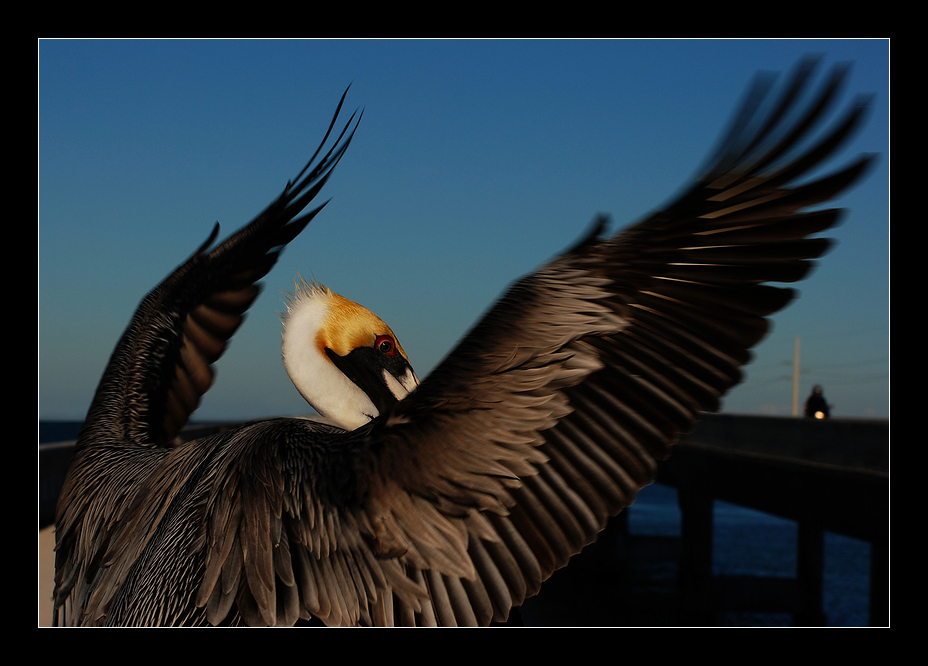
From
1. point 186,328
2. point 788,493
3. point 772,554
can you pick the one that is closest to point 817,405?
point 788,493

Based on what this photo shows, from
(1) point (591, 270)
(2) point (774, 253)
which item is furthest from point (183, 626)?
(2) point (774, 253)

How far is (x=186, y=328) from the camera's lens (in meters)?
4.52

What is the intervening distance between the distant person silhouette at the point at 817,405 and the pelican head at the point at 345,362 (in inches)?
715

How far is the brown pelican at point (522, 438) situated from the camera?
211cm

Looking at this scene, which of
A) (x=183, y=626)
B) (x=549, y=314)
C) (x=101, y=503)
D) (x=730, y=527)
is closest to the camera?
(x=549, y=314)

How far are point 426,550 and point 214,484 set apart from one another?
0.77 metres

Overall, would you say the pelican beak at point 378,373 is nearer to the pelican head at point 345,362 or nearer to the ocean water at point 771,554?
the pelican head at point 345,362

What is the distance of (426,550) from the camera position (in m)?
2.14

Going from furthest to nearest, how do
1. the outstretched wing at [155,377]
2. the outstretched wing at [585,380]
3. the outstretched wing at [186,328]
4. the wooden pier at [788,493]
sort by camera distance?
the wooden pier at [788,493] < the outstretched wing at [186,328] < the outstretched wing at [155,377] < the outstretched wing at [585,380]

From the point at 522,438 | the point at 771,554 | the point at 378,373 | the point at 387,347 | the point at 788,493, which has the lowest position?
the point at 771,554

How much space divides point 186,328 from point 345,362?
1666 mm

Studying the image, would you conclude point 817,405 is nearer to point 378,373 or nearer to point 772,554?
point 378,373

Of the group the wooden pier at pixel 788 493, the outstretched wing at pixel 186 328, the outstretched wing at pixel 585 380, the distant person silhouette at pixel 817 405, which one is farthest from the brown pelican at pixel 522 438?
the distant person silhouette at pixel 817 405

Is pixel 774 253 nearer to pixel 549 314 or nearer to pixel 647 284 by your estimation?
pixel 647 284
